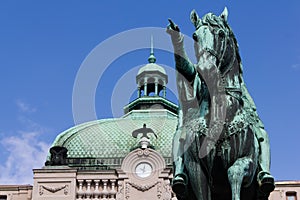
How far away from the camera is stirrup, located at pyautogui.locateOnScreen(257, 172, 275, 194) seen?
1074 cm

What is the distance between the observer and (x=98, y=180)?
5219 centimetres

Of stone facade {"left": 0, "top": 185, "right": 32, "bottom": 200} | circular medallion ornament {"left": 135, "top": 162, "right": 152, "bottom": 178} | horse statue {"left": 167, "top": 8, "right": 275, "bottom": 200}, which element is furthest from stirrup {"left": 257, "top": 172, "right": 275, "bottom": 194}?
stone facade {"left": 0, "top": 185, "right": 32, "bottom": 200}

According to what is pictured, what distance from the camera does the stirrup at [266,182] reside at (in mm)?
10742

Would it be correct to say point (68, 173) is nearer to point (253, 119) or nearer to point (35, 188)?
point (35, 188)

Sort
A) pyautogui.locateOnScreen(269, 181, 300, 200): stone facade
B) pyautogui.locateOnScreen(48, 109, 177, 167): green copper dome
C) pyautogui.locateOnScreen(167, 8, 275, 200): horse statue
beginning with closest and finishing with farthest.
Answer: pyautogui.locateOnScreen(167, 8, 275, 200): horse statue
pyautogui.locateOnScreen(269, 181, 300, 200): stone facade
pyautogui.locateOnScreen(48, 109, 177, 167): green copper dome

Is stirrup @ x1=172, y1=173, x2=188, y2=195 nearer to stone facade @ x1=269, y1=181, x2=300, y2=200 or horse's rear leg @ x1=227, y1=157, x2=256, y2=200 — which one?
horse's rear leg @ x1=227, y1=157, x2=256, y2=200

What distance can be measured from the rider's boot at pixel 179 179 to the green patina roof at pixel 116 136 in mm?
42532

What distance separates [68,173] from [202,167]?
1655 inches

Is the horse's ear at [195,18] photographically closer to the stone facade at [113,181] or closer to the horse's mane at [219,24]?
the horse's mane at [219,24]

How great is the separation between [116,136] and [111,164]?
349 cm

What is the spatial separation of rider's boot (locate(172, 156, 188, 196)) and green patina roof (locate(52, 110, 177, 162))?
4253cm

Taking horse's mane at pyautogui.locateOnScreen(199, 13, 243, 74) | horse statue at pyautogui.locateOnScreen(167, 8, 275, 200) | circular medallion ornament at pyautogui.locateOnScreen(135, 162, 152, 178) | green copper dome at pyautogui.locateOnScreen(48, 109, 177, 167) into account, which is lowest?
horse statue at pyautogui.locateOnScreen(167, 8, 275, 200)

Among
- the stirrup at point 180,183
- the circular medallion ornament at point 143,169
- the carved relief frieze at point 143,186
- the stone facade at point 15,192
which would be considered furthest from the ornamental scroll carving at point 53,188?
the stirrup at point 180,183

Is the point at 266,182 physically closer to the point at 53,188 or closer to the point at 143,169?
the point at 143,169
